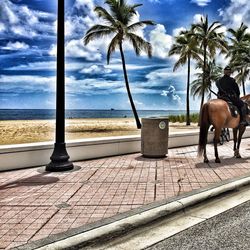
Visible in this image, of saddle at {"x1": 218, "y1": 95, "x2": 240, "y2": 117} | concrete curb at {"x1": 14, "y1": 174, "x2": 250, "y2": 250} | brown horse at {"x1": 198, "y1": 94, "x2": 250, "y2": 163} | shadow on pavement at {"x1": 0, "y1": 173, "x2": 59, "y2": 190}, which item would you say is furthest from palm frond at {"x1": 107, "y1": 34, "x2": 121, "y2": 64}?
concrete curb at {"x1": 14, "y1": 174, "x2": 250, "y2": 250}

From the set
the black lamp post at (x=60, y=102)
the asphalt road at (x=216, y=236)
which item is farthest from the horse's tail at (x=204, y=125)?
the asphalt road at (x=216, y=236)

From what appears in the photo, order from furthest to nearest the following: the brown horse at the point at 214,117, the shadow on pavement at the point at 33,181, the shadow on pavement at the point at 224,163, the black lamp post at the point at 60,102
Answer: the brown horse at the point at 214,117 < the shadow on pavement at the point at 224,163 < the black lamp post at the point at 60,102 < the shadow on pavement at the point at 33,181

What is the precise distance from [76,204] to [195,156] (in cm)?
598

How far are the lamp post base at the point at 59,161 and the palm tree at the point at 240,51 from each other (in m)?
35.9

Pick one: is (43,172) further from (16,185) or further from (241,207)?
(241,207)

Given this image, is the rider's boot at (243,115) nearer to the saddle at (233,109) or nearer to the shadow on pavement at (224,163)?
the saddle at (233,109)

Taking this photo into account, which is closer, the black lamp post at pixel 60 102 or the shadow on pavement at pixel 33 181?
the shadow on pavement at pixel 33 181

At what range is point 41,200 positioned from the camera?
5730 millimetres

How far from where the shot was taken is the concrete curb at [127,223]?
12.9 ft

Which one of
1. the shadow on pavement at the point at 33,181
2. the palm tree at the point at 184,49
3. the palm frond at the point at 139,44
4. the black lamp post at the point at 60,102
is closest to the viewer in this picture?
the shadow on pavement at the point at 33,181

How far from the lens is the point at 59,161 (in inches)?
324

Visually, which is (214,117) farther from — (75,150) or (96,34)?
(96,34)

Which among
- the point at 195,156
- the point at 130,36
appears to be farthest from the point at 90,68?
the point at 195,156

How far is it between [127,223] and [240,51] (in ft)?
131
